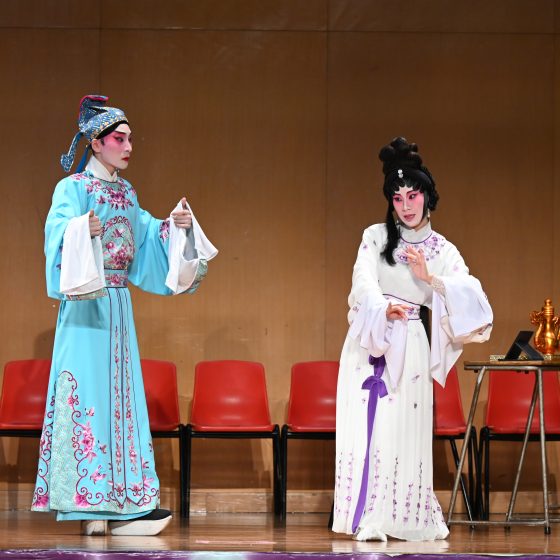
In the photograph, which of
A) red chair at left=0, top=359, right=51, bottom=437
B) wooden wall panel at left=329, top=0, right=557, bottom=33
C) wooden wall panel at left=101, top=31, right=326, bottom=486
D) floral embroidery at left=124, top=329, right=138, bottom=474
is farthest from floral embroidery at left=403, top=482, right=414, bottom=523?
wooden wall panel at left=329, top=0, right=557, bottom=33

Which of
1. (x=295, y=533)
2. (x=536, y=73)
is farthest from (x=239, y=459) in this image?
(x=536, y=73)

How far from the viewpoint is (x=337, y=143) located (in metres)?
6.32

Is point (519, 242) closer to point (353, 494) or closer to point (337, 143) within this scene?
point (337, 143)

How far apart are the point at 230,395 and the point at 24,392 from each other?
113cm

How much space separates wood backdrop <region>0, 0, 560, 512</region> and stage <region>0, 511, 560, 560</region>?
1198 millimetres

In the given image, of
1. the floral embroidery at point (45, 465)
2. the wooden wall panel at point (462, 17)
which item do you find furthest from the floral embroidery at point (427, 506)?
the wooden wall panel at point (462, 17)

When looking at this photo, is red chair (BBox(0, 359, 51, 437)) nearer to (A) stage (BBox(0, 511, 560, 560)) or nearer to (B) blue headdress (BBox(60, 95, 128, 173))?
(A) stage (BBox(0, 511, 560, 560))

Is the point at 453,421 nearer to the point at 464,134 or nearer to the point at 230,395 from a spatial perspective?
the point at 230,395

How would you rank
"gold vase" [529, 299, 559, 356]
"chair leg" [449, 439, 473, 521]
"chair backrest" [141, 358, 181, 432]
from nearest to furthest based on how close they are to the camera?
"gold vase" [529, 299, 559, 356] < "chair leg" [449, 439, 473, 521] < "chair backrest" [141, 358, 181, 432]

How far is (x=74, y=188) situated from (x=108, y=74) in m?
1.95

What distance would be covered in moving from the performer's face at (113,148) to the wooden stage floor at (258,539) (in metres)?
1.60

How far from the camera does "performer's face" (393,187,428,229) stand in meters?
4.66

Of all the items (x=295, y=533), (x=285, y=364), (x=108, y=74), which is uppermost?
(x=108, y=74)

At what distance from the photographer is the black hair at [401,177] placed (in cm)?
466
